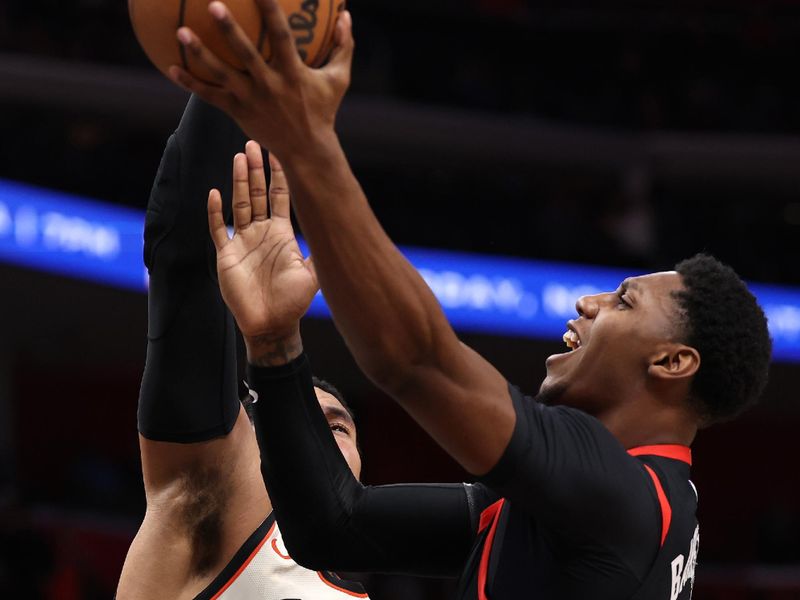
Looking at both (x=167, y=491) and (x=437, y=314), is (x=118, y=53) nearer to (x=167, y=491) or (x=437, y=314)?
(x=167, y=491)

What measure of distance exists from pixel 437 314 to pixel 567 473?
344 mm

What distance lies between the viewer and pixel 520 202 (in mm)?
12086

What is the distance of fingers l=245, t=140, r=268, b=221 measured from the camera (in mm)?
2281

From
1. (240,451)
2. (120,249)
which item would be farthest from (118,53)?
(240,451)

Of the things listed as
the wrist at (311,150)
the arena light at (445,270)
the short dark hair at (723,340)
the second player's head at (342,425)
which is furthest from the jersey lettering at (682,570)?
the arena light at (445,270)

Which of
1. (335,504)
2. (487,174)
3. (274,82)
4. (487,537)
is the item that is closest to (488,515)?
(487,537)

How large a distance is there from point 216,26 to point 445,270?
355 inches

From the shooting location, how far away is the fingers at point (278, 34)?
4.91 feet

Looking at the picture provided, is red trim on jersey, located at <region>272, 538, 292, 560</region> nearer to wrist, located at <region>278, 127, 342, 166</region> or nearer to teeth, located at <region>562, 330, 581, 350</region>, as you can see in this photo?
teeth, located at <region>562, 330, 581, 350</region>

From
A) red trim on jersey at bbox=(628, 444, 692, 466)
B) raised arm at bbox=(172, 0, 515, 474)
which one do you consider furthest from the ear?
raised arm at bbox=(172, 0, 515, 474)

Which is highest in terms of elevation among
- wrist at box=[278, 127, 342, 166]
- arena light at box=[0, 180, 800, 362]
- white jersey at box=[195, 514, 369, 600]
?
wrist at box=[278, 127, 342, 166]

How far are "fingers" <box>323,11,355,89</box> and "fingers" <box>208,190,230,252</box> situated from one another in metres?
0.66

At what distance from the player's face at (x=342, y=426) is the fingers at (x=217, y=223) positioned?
2.92 feet

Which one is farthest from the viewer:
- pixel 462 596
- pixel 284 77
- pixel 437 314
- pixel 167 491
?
pixel 167 491
